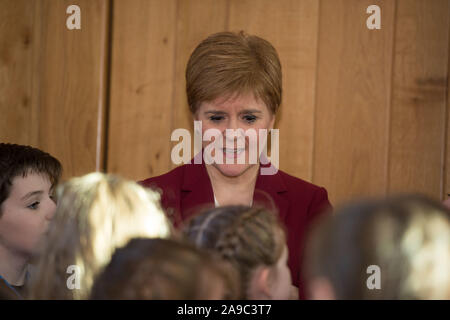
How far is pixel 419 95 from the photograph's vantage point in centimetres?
176

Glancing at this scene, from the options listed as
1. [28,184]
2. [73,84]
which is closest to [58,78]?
[73,84]

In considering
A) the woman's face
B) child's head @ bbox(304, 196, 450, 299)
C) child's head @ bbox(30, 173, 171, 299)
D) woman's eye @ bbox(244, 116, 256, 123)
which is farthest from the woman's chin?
child's head @ bbox(304, 196, 450, 299)

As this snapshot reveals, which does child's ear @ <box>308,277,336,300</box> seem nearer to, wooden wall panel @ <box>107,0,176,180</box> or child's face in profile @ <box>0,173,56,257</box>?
child's face in profile @ <box>0,173,56,257</box>

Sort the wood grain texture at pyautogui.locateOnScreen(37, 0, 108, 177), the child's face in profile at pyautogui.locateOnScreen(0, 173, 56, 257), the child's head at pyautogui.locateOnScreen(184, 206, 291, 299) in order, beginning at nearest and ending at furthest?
the child's head at pyautogui.locateOnScreen(184, 206, 291, 299), the child's face in profile at pyautogui.locateOnScreen(0, 173, 56, 257), the wood grain texture at pyautogui.locateOnScreen(37, 0, 108, 177)

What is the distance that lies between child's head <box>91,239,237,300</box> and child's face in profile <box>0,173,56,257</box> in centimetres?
69

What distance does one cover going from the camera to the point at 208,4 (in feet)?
5.97

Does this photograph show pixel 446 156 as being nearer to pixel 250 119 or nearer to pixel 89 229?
pixel 250 119

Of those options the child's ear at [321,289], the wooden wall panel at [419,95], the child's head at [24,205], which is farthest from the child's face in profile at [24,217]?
the wooden wall panel at [419,95]

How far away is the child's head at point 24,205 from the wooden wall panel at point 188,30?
51 cm

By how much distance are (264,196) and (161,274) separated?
0.81 metres

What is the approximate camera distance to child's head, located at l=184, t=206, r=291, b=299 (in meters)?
0.86

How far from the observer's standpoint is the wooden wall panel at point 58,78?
1.85m

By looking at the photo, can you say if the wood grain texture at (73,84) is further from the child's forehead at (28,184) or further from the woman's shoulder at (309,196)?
the woman's shoulder at (309,196)

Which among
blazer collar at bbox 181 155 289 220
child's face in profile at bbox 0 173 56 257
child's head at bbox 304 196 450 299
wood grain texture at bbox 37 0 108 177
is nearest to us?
child's head at bbox 304 196 450 299
